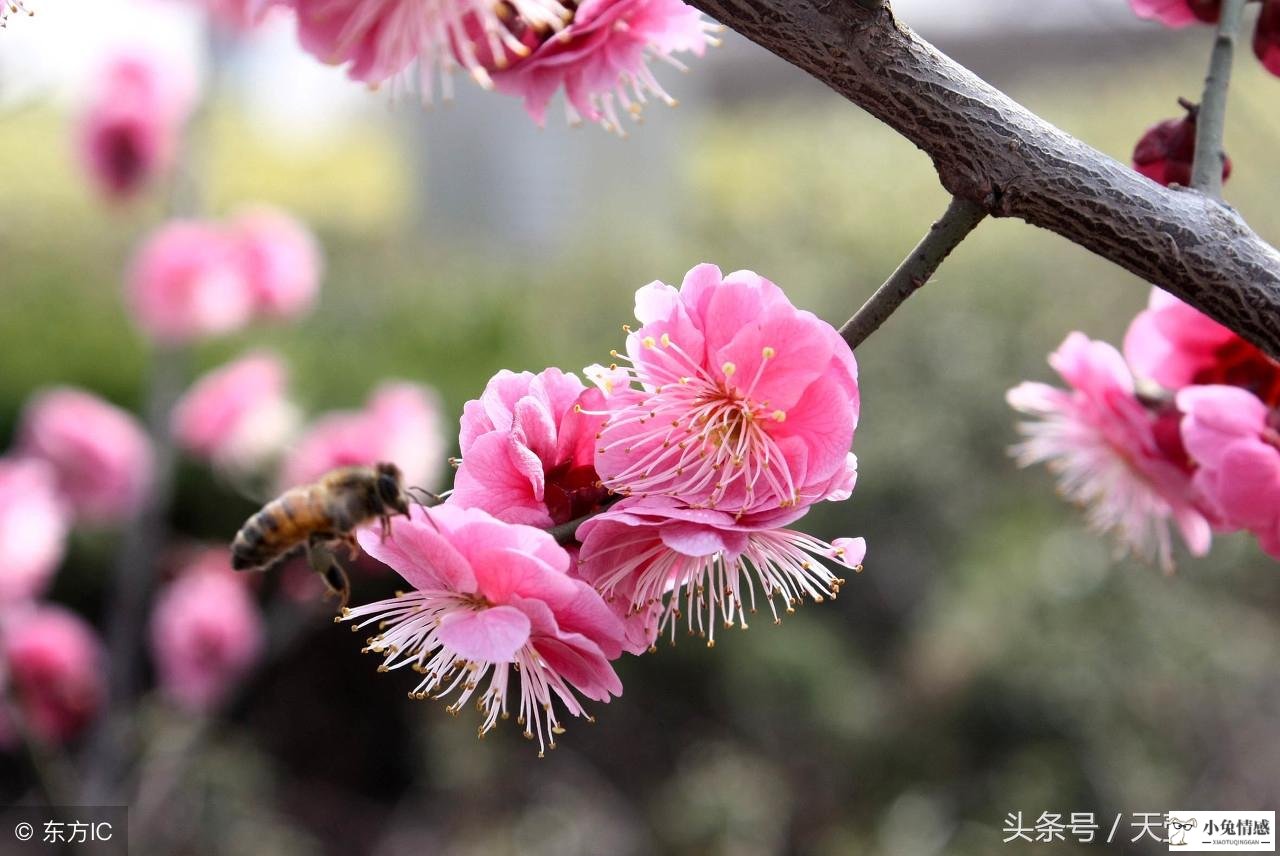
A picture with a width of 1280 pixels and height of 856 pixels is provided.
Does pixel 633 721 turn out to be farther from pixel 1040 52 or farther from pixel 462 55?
pixel 1040 52

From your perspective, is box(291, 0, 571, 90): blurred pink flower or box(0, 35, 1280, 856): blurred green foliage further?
box(0, 35, 1280, 856): blurred green foliage

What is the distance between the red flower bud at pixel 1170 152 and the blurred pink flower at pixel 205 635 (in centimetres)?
223

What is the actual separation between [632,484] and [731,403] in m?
0.09

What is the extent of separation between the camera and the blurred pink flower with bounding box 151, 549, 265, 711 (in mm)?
2680

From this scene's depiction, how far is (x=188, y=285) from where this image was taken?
2.79m

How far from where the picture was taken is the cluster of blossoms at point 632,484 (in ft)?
2.05

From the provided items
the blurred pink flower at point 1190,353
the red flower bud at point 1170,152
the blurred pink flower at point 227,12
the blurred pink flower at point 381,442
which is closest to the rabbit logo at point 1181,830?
the blurred pink flower at point 1190,353

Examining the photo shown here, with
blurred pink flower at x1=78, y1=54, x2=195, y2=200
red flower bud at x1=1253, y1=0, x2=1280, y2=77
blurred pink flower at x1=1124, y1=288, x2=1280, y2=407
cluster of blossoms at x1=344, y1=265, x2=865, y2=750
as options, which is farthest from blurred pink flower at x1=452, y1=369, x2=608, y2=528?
blurred pink flower at x1=78, y1=54, x2=195, y2=200

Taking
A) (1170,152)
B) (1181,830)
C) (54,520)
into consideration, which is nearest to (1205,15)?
(1170,152)

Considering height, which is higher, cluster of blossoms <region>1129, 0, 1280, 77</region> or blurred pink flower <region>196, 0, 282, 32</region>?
blurred pink flower <region>196, 0, 282, 32</region>

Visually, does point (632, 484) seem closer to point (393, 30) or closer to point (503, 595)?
point (503, 595)

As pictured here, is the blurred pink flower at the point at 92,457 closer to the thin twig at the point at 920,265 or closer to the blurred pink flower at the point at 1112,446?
the blurred pink flower at the point at 1112,446

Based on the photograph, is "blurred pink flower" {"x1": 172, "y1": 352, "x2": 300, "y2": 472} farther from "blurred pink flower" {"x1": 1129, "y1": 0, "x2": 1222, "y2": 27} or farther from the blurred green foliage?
"blurred pink flower" {"x1": 1129, "y1": 0, "x2": 1222, "y2": 27}

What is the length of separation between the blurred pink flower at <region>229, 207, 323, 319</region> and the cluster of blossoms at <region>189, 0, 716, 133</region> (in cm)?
219
